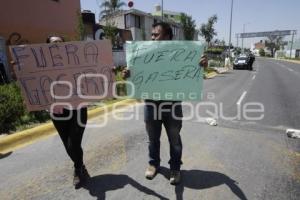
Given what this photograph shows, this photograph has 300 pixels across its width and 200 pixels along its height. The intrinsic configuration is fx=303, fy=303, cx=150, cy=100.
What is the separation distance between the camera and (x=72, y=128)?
3594mm

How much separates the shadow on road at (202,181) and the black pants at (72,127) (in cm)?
120

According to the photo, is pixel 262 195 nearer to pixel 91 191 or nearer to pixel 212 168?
pixel 212 168

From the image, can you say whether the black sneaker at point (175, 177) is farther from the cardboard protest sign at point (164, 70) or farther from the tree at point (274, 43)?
the tree at point (274, 43)

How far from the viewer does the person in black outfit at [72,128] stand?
3551 mm

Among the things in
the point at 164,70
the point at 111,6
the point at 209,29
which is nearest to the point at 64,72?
the point at 164,70

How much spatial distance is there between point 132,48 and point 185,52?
619mm

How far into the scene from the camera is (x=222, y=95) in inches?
454

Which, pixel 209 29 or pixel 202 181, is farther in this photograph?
pixel 209 29

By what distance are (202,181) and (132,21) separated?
32775 millimetres

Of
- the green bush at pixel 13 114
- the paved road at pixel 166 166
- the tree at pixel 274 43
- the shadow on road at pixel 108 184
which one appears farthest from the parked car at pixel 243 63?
the tree at pixel 274 43

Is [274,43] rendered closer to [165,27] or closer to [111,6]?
[111,6]

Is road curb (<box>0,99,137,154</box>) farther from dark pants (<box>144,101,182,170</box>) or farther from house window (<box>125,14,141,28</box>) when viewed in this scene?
house window (<box>125,14,141,28</box>)

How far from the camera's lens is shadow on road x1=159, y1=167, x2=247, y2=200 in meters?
3.58

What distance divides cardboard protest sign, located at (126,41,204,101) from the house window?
3172cm
